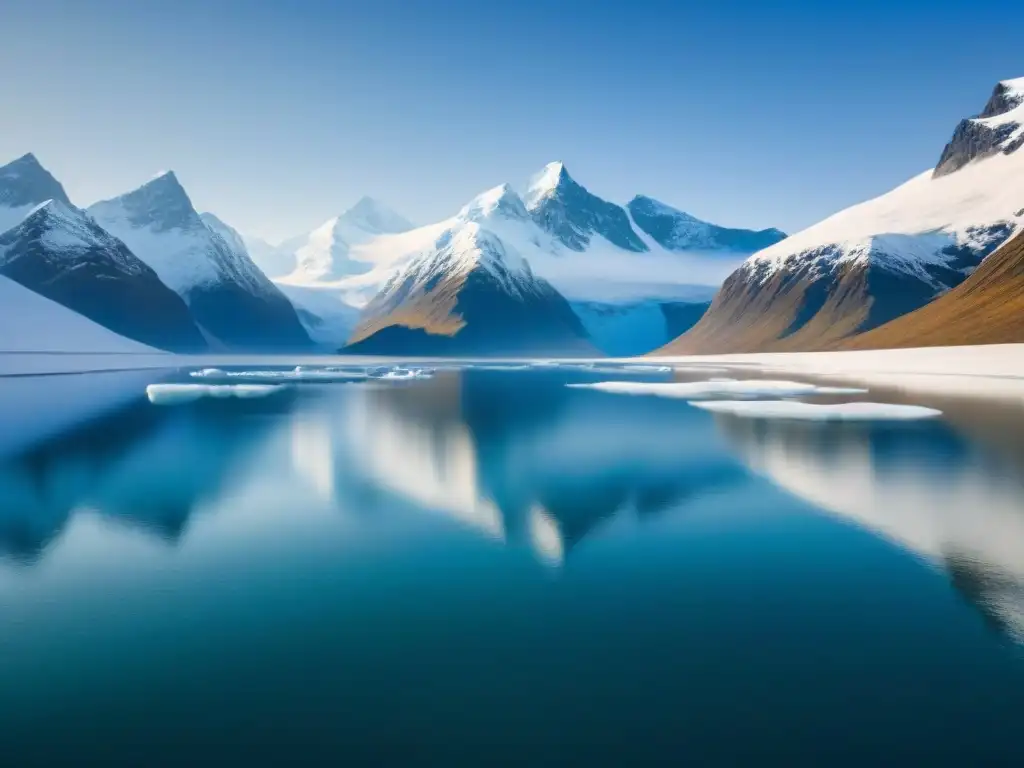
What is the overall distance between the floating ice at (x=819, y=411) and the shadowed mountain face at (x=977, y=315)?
2979 inches

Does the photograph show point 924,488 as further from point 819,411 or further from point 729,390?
point 729,390

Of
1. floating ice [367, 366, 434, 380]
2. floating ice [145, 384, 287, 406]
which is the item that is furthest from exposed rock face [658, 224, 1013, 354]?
floating ice [145, 384, 287, 406]

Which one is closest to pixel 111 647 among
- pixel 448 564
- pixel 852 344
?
pixel 448 564

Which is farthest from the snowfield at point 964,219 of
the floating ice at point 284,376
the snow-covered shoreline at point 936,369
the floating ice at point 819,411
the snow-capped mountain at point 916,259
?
the floating ice at point 819,411

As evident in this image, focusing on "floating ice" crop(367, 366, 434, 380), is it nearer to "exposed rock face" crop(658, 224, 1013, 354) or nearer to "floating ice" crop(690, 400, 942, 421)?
"floating ice" crop(690, 400, 942, 421)

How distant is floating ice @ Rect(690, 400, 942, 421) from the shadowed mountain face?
7567 cm

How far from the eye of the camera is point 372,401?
59875 millimetres

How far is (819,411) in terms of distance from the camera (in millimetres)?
46062

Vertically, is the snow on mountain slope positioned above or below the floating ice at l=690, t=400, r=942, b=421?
above

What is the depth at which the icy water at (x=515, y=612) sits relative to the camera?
912 cm

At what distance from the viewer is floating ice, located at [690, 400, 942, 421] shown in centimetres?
4284

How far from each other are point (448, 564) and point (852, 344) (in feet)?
491

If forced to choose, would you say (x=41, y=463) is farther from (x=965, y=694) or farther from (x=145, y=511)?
(x=965, y=694)

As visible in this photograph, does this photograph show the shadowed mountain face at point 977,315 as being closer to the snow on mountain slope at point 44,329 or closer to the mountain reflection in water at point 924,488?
the mountain reflection in water at point 924,488
